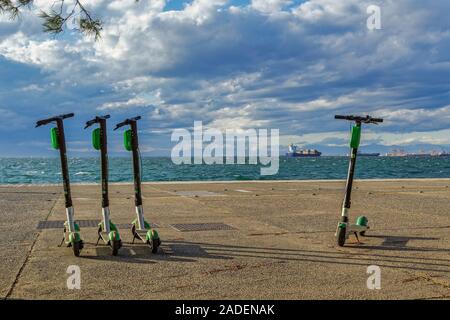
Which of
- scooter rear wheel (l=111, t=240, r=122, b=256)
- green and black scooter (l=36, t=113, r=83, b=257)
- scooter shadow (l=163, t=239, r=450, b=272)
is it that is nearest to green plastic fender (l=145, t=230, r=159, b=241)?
scooter rear wheel (l=111, t=240, r=122, b=256)

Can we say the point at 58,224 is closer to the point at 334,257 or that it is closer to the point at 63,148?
the point at 63,148

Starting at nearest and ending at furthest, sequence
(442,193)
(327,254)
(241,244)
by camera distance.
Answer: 1. (327,254)
2. (241,244)
3. (442,193)

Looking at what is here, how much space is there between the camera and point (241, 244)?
29.7 feet

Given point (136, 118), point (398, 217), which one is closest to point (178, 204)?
point (398, 217)

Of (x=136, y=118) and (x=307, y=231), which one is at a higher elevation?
(x=136, y=118)

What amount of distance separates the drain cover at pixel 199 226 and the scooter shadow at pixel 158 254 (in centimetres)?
170

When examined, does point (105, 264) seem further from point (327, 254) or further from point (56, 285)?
point (327, 254)

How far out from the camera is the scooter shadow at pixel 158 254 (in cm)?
784

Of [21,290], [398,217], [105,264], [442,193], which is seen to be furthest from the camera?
Answer: [442,193]

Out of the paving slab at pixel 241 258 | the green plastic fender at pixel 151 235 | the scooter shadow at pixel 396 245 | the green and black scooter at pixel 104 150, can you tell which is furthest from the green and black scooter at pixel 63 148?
the scooter shadow at pixel 396 245

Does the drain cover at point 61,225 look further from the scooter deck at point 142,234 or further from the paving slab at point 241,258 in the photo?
the scooter deck at point 142,234
